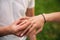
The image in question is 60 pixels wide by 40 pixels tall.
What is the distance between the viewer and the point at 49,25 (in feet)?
11.6

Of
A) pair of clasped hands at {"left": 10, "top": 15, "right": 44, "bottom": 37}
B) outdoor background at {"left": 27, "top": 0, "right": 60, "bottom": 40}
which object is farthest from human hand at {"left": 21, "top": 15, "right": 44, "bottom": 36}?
outdoor background at {"left": 27, "top": 0, "right": 60, "bottom": 40}

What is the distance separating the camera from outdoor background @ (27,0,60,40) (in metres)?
3.41

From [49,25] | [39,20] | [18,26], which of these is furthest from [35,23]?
[49,25]

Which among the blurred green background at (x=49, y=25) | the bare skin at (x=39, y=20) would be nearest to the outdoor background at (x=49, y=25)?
the blurred green background at (x=49, y=25)

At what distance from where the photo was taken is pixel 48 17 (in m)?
1.91

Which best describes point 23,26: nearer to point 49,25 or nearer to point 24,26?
point 24,26

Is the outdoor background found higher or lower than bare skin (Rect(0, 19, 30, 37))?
lower

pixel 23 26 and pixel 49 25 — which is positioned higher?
pixel 23 26

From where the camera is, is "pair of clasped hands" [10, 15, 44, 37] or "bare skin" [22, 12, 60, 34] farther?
"bare skin" [22, 12, 60, 34]

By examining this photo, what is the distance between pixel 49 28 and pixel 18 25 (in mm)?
1881

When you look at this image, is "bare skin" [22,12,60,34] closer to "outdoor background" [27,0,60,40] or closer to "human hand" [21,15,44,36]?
"human hand" [21,15,44,36]

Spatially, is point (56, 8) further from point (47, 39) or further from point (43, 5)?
point (47, 39)

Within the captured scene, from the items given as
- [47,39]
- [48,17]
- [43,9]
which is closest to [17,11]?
[48,17]

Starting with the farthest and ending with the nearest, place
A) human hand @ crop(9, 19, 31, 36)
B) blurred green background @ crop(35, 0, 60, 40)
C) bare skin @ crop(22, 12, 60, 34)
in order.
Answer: blurred green background @ crop(35, 0, 60, 40) < bare skin @ crop(22, 12, 60, 34) < human hand @ crop(9, 19, 31, 36)
